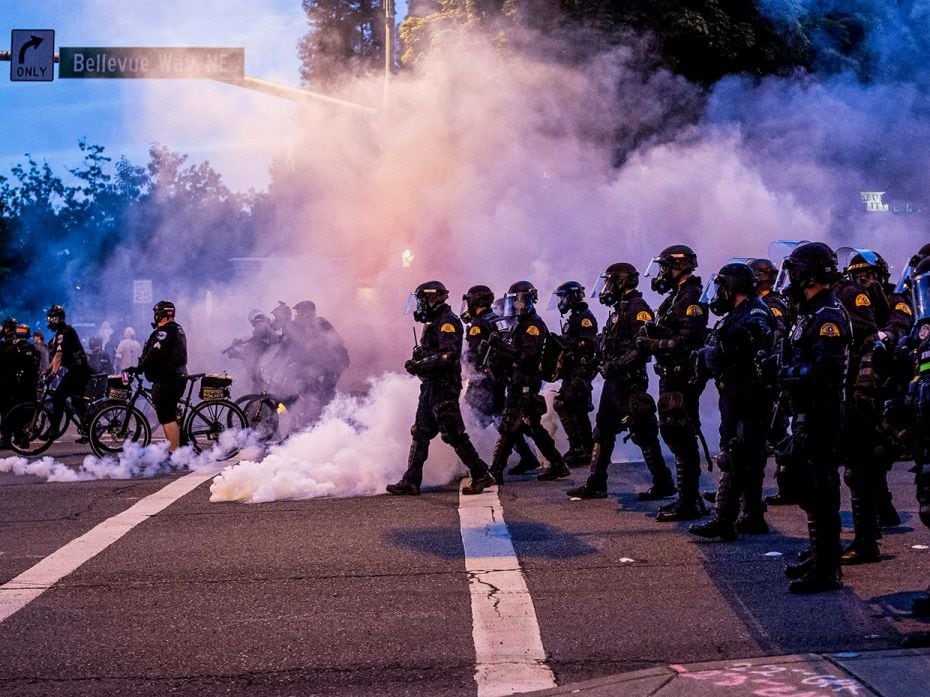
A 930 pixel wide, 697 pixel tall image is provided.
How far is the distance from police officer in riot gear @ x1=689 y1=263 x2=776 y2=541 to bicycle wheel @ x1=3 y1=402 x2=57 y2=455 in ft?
30.3

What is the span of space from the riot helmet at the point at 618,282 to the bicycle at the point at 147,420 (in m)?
5.14

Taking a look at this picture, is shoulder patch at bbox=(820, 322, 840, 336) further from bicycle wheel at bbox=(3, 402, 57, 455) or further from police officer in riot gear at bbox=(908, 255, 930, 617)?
bicycle wheel at bbox=(3, 402, 57, 455)

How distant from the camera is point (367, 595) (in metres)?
5.83

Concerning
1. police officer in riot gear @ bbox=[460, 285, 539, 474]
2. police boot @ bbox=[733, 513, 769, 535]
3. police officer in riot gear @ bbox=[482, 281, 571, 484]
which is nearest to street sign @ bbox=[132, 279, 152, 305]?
police officer in riot gear @ bbox=[460, 285, 539, 474]

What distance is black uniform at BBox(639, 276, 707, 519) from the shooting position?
24.8 ft

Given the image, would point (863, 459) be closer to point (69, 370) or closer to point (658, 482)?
point (658, 482)

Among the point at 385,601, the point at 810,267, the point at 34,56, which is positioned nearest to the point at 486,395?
the point at 385,601

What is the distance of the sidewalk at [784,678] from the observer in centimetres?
394

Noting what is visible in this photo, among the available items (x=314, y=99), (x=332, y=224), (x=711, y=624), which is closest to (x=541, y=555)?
(x=711, y=624)

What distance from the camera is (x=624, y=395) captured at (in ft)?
28.3

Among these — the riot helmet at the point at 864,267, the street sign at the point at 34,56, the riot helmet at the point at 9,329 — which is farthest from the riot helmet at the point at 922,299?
the street sign at the point at 34,56

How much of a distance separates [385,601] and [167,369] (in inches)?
266

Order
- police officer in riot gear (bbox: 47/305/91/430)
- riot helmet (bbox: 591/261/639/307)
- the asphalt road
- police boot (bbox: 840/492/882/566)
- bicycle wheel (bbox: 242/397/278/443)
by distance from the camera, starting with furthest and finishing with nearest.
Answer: police officer in riot gear (bbox: 47/305/91/430)
bicycle wheel (bbox: 242/397/278/443)
riot helmet (bbox: 591/261/639/307)
police boot (bbox: 840/492/882/566)
the asphalt road

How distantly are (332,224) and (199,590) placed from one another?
2138 cm
